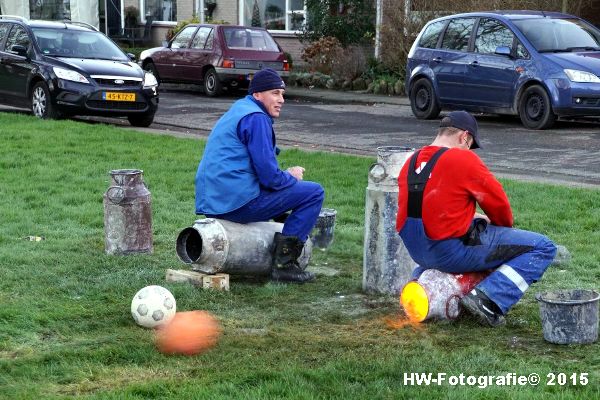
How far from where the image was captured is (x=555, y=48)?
16781 mm

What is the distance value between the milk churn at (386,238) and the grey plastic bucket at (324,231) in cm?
131

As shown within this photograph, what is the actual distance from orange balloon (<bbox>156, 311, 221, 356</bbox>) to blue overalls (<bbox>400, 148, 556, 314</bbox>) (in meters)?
1.30

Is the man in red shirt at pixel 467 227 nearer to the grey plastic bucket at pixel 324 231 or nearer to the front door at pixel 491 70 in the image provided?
the grey plastic bucket at pixel 324 231

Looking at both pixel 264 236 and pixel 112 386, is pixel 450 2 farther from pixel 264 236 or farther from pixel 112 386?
pixel 112 386

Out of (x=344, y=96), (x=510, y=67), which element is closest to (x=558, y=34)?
(x=510, y=67)

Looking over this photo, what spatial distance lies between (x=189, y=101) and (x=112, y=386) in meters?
18.4

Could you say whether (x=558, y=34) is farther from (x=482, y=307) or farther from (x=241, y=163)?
(x=482, y=307)

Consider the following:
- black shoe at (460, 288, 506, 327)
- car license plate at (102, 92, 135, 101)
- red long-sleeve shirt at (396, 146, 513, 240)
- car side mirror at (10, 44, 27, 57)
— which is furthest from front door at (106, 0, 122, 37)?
black shoe at (460, 288, 506, 327)

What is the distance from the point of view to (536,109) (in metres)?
16.6

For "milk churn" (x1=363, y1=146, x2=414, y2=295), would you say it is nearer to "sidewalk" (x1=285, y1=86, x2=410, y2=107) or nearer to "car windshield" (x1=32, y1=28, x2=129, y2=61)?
"car windshield" (x1=32, y1=28, x2=129, y2=61)

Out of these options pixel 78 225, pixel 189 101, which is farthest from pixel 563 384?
pixel 189 101

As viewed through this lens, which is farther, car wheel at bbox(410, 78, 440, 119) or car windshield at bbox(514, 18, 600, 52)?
car wheel at bbox(410, 78, 440, 119)

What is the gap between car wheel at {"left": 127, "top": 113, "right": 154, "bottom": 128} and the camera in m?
17.4

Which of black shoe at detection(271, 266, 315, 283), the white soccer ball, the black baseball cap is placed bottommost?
black shoe at detection(271, 266, 315, 283)
